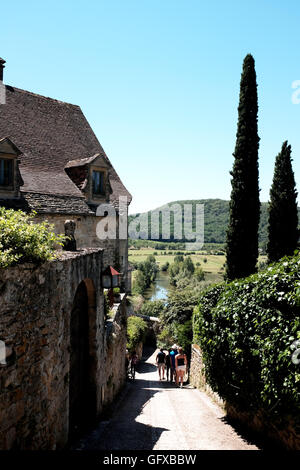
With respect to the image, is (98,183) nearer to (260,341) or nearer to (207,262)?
(260,341)

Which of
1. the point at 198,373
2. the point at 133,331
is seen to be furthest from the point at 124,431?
the point at 133,331

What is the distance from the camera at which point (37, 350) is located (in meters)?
4.95

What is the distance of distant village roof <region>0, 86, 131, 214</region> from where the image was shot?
569 inches

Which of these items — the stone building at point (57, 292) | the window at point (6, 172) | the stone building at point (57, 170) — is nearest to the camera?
the stone building at point (57, 292)

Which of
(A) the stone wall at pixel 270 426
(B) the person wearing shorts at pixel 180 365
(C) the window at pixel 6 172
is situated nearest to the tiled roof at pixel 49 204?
(C) the window at pixel 6 172

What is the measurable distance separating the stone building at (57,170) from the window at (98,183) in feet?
0.15

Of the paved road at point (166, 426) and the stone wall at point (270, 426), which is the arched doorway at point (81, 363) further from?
the stone wall at point (270, 426)

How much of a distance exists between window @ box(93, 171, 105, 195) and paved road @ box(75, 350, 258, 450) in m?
8.82

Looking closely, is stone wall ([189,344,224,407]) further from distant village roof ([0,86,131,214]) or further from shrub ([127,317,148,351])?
distant village roof ([0,86,131,214])

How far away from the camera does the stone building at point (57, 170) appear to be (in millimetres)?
13417

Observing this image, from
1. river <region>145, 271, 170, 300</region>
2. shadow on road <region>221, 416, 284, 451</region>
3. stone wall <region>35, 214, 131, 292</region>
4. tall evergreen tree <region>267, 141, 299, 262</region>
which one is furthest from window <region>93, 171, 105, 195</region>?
river <region>145, 271, 170, 300</region>

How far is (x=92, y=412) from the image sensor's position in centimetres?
830

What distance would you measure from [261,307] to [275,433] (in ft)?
7.74

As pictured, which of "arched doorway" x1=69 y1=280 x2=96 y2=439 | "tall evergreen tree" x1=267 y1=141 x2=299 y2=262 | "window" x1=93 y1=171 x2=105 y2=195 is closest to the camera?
"arched doorway" x1=69 y1=280 x2=96 y2=439
